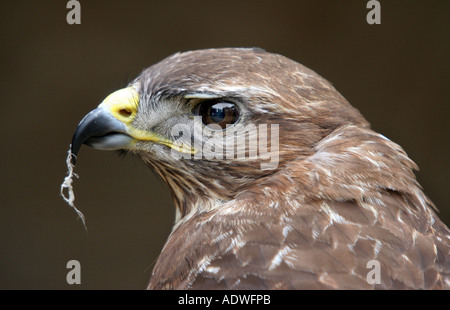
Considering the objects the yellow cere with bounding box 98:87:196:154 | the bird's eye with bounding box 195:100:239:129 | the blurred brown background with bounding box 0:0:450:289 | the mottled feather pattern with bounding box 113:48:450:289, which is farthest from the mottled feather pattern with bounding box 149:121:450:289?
the blurred brown background with bounding box 0:0:450:289

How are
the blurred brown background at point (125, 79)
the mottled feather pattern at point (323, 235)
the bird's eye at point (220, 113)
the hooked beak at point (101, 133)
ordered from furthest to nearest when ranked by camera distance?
the blurred brown background at point (125, 79) < the hooked beak at point (101, 133) < the bird's eye at point (220, 113) < the mottled feather pattern at point (323, 235)

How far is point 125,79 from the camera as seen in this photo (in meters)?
5.88

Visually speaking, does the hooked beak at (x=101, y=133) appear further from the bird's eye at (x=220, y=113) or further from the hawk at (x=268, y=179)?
the bird's eye at (x=220, y=113)

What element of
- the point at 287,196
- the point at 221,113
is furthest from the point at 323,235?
the point at 221,113

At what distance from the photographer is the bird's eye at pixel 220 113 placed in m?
2.58

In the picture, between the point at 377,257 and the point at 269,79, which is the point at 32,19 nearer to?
the point at 269,79

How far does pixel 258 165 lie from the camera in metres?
2.61

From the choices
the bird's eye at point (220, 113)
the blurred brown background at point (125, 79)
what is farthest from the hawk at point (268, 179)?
the blurred brown background at point (125, 79)

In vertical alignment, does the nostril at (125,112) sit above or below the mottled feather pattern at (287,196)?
above

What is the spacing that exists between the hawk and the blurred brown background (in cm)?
328

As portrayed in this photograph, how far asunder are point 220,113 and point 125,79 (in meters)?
3.48

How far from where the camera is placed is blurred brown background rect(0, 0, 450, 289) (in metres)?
6.23

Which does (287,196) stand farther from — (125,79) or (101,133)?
(125,79)

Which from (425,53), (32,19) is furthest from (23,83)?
(425,53)
